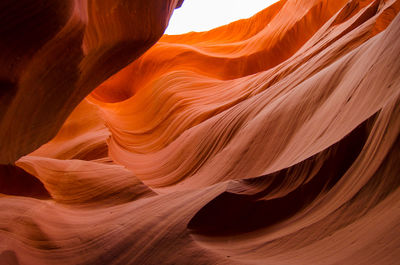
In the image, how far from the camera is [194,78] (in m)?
3.50

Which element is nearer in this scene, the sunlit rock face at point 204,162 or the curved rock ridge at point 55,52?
the curved rock ridge at point 55,52

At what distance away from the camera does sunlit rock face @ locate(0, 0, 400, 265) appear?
1011 mm

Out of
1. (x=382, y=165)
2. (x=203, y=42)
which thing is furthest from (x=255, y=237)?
(x=203, y=42)

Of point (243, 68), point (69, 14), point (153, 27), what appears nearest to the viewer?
point (69, 14)

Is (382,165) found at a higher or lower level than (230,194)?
higher

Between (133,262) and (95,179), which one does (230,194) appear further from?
(95,179)

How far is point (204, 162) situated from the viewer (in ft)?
6.86

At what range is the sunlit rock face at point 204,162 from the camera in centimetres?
101

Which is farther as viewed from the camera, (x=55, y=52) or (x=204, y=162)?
(x=204, y=162)

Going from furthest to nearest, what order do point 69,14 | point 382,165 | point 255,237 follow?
point 255,237
point 382,165
point 69,14

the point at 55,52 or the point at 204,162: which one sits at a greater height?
the point at 204,162

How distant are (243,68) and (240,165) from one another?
2141 mm

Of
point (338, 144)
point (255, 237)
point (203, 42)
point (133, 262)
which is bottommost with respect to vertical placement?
point (133, 262)

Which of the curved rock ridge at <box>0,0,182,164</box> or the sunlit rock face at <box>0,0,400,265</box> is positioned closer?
the curved rock ridge at <box>0,0,182,164</box>
